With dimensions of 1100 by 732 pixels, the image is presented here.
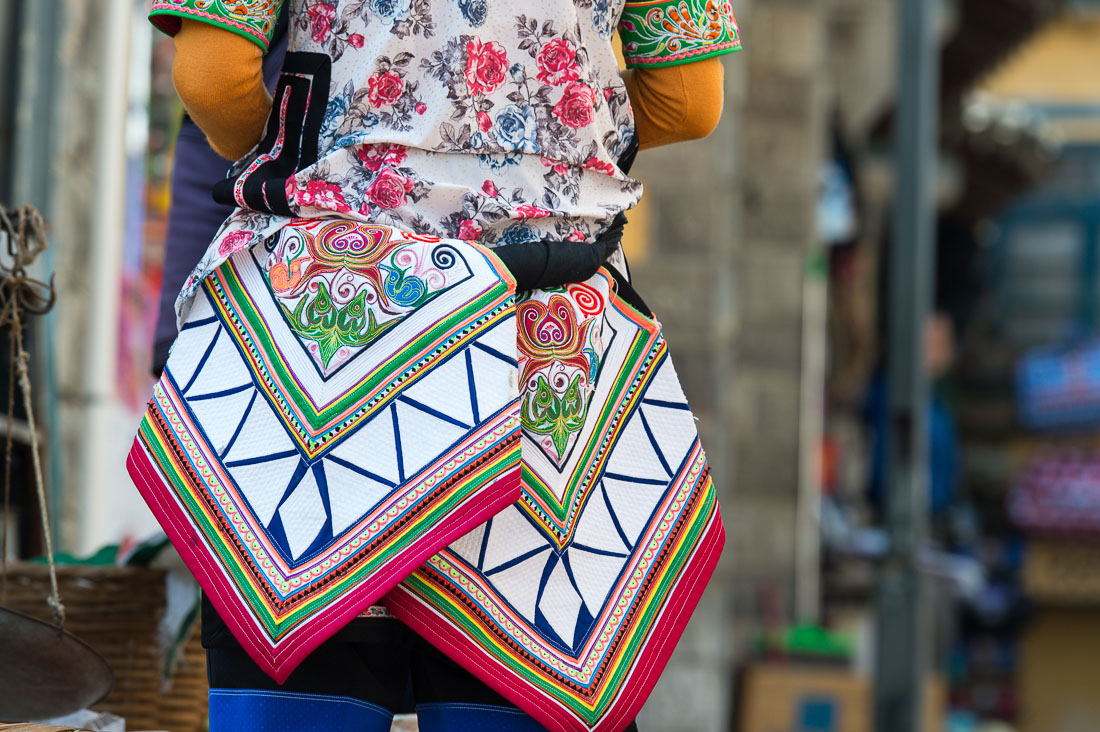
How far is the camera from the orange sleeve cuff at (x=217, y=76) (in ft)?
6.13

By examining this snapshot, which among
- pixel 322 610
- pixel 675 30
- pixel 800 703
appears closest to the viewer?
pixel 322 610

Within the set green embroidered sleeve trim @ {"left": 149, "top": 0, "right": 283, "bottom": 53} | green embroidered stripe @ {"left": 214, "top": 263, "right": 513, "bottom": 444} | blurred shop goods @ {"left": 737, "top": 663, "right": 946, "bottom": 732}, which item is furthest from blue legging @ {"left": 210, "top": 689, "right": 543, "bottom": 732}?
blurred shop goods @ {"left": 737, "top": 663, "right": 946, "bottom": 732}

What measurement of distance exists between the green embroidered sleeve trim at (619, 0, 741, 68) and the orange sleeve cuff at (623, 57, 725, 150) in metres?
0.01

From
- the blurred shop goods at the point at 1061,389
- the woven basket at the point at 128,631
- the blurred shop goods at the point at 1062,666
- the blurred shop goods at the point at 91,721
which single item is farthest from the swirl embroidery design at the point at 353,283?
the blurred shop goods at the point at 1062,666

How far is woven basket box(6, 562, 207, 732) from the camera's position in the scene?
2.54m

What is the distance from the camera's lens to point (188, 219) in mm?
2236

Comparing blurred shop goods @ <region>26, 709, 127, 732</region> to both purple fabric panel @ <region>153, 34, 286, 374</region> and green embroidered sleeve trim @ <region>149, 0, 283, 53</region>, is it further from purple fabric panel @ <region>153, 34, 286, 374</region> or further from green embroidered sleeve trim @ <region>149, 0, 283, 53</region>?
green embroidered sleeve trim @ <region>149, 0, 283, 53</region>

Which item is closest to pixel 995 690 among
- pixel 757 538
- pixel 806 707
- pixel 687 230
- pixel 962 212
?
pixel 962 212

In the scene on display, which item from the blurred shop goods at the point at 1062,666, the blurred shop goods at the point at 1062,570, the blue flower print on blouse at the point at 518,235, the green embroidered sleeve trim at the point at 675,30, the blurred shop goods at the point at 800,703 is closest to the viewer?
the blue flower print on blouse at the point at 518,235

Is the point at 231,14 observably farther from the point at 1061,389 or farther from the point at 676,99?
the point at 1061,389

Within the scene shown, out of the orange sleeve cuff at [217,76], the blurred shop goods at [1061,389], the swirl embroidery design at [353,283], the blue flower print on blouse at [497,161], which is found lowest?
the blurred shop goods at [1061,389]

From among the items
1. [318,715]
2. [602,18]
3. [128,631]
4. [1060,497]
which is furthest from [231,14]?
[1060,497]

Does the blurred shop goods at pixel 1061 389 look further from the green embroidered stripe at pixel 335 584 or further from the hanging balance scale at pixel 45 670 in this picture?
the green embroidered stripe at pixel 335 584

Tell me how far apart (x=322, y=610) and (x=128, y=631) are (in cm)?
104
